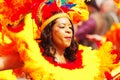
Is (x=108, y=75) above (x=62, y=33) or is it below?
below

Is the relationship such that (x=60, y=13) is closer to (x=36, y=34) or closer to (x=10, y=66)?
(x=36, y=34)

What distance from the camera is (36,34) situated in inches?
78.4

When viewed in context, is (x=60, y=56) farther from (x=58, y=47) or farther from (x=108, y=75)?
(x=108, y=75)

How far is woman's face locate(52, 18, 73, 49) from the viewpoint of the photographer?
1.96 metres

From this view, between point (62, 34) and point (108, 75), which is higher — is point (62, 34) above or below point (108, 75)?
above

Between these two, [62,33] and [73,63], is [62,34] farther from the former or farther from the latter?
[73,63]

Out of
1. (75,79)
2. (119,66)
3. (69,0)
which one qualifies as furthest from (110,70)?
(69,0)

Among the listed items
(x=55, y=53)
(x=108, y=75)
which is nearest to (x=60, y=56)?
(x=55, y=53)

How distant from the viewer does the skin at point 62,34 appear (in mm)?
1961

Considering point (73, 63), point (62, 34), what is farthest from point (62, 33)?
point (73, 63)

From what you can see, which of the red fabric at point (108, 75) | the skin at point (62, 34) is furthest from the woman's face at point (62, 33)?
the red fabric at point (108, 75)

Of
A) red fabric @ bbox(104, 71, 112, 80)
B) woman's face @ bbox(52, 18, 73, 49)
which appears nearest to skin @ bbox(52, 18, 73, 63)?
woman's face @ bbox(52, 18, 73, 49)

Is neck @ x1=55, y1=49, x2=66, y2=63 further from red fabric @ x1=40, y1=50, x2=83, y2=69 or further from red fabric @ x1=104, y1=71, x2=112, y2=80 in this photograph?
red fabric @ x1=104, y1=71, x2=112, y2=80

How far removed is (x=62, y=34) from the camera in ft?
6.43
